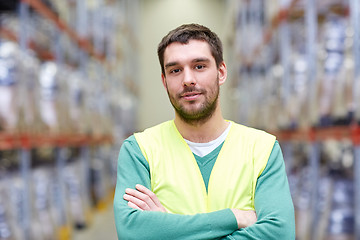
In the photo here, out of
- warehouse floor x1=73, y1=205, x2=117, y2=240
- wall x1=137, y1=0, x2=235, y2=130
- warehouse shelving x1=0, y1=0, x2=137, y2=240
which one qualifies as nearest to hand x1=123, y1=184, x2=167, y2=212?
warehouse shelving x1=0, y1=0, x2=137, y2=240

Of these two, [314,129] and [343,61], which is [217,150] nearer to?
[343,61]

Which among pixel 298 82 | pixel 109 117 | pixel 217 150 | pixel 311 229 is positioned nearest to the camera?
pixel 217 150

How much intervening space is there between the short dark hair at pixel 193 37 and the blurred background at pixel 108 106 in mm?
293

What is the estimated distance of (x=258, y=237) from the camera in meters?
1.34

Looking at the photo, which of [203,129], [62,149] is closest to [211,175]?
[203,129]

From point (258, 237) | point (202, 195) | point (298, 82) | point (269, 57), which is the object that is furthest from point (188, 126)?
point (269, 57)

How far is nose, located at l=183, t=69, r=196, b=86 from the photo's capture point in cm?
132

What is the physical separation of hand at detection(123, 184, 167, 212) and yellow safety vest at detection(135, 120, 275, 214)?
19 millimetres

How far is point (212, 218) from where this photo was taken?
1327 millimetres

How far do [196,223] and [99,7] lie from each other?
7.35m

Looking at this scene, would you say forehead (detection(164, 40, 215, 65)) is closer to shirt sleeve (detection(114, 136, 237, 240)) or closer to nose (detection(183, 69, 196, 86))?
nose (detection(183, 69, 196, 86))

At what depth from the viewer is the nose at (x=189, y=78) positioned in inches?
52.0

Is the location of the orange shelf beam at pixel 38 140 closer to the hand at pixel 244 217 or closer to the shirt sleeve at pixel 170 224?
the shirt sleeve at pixel 170 224

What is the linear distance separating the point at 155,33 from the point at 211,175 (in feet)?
41.8
